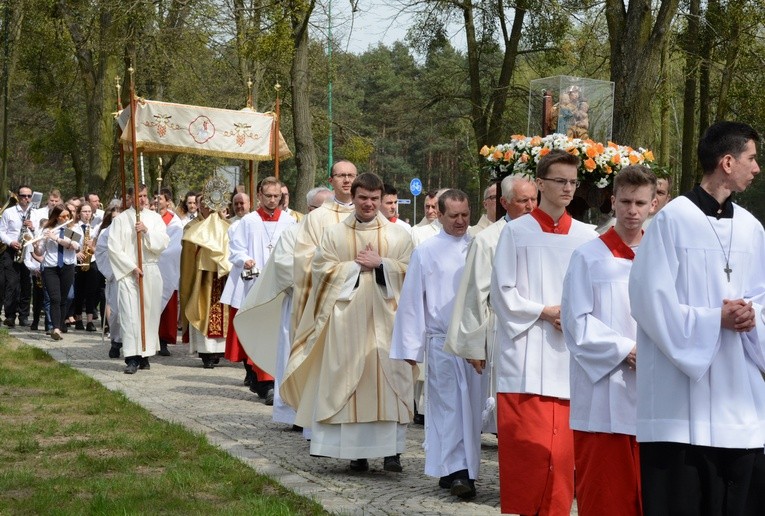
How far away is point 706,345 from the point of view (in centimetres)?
483

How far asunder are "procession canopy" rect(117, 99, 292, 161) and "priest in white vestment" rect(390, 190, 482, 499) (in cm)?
721

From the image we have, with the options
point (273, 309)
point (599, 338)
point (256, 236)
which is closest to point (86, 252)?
point (256, 236)

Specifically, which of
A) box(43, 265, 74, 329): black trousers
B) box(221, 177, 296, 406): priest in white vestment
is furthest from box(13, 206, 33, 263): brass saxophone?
box(221, 177, 296, 406): priest in white vestment

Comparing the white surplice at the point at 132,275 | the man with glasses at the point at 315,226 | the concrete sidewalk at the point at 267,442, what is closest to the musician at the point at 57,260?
the concrete sidewalk at the point at 267,442

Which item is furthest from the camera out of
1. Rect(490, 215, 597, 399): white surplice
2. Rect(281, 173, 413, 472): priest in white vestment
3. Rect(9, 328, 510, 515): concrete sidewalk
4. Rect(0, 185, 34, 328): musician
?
Rect(0, 185, 34, 328): musician

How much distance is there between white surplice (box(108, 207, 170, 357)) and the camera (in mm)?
14516

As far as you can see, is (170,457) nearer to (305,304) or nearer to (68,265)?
(305,304)

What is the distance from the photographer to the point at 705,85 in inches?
893

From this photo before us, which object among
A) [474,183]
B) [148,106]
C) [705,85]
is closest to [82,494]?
[148,106]

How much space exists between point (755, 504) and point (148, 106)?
11.3 metres

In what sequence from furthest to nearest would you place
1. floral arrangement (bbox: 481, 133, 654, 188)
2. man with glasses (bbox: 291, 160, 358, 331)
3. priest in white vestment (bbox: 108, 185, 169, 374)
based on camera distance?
priest in white vestment (bbox: 108, 185, 169, 374), man with glasses (bbox: 291, 160, 358, 331), floral arrangement (bbox: 481, 133, 654, 188)

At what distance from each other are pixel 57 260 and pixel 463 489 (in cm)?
1265

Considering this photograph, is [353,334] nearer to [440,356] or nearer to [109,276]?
[440,356]

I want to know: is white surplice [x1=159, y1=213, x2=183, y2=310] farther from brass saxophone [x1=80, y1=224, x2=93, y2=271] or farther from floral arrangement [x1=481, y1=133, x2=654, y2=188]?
floral arrangement [x1=481, y1=133, x2=654, y2=188]
